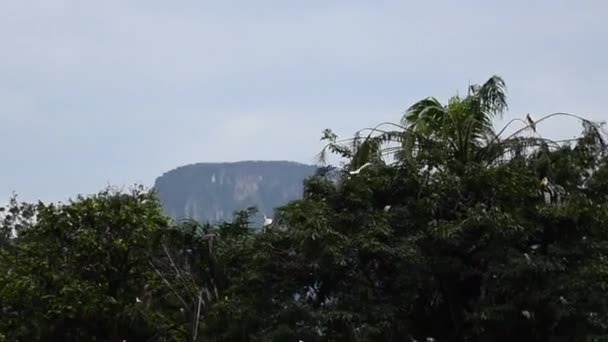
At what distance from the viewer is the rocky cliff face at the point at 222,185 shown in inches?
4638

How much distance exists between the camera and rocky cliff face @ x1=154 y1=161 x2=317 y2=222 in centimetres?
11781

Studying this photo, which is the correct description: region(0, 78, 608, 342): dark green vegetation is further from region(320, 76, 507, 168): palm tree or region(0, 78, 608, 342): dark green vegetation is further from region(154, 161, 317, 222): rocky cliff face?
region(154, 161, 317, 222): rocky cliff face

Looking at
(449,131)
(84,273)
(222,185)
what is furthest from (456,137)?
(222,185)

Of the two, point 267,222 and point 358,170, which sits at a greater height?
point 358,170

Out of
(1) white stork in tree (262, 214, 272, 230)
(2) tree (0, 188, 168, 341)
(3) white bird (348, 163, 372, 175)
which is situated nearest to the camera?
(3) white bird (348, 163, 372, 175)

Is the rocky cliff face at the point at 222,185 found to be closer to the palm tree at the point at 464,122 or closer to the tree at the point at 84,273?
the tree at the point at 84,273

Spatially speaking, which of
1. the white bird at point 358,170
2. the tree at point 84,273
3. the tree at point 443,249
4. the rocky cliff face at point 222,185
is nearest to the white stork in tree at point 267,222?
the tree at point 443,249

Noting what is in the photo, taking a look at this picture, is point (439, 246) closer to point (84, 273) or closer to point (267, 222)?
point (267, 222)

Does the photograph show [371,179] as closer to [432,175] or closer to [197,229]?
[432,175]

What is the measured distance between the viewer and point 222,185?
Result: 125938 millimetres

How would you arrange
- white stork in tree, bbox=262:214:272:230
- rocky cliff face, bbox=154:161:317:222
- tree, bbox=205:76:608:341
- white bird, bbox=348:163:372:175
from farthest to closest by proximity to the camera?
rocky cliff face, bbox=154:161:317:222 < white stork in tree, bbox=262:214:272:230 < white bird, bbox=348:163:372:175 < tree, bbox=205:76:608:341

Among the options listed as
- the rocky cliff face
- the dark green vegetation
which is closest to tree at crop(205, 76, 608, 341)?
the dark green vegetation

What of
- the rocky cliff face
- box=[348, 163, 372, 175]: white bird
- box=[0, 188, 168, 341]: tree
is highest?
the rocky cliff face

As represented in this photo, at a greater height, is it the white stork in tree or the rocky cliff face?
the rocky cliff face
